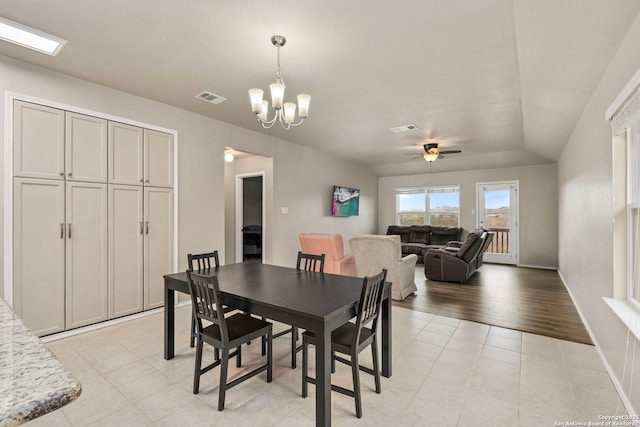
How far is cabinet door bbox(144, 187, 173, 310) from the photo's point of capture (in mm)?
3674

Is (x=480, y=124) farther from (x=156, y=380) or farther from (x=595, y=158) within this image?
(x=156, y=380)

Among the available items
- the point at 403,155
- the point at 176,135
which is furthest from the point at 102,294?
the point at 403,155

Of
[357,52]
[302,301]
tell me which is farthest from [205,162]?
[302,301]

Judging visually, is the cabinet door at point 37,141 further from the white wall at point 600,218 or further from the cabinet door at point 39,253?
the white wall at point 600,218

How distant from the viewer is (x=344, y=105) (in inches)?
155

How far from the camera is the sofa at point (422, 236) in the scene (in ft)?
25.2

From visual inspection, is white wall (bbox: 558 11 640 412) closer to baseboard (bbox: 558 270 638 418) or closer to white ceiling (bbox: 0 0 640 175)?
baseboard (bbox: 558 270 638 418)

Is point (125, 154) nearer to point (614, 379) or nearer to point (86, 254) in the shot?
point (86, 254)

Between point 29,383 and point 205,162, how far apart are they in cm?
396

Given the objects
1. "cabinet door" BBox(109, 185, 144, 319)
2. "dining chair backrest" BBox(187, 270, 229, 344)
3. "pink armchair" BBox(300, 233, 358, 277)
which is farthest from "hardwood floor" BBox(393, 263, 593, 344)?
"cabinet door" BBox(109, 185, 144, 319)

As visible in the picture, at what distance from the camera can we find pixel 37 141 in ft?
9.45

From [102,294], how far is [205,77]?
8.53 feet

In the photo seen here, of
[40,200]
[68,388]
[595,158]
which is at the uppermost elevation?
[595,158]

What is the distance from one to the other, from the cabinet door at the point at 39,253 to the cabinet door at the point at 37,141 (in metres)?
0.11
